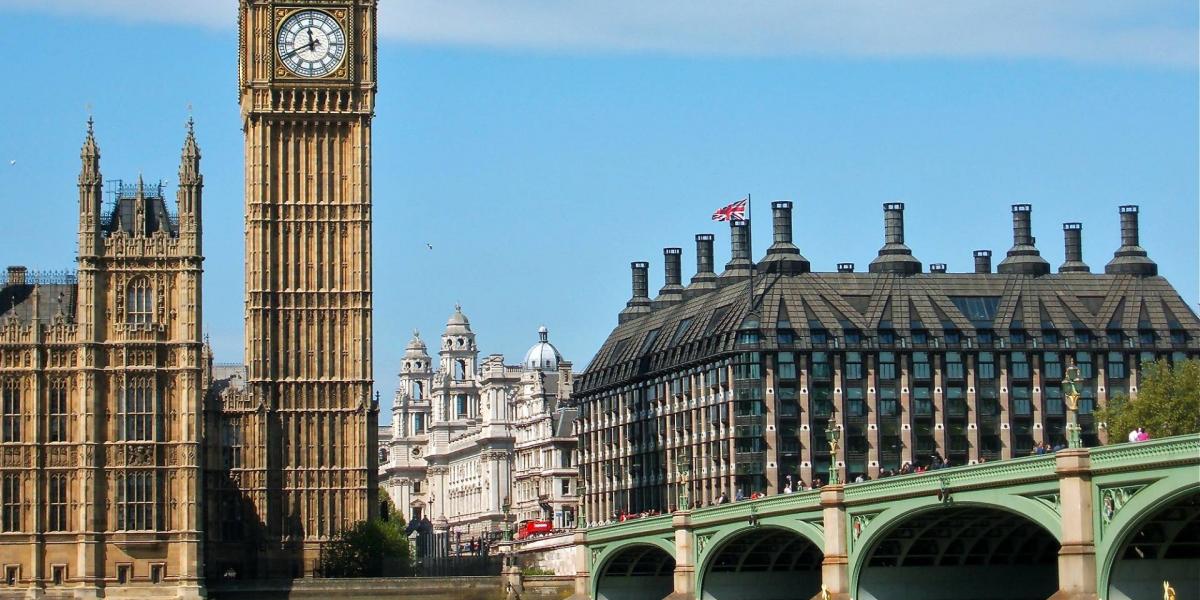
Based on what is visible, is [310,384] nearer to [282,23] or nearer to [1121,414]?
[282,23]

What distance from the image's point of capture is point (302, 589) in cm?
14000

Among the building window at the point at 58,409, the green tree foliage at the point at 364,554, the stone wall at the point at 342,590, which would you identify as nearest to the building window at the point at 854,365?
the stone wall at the point at 342,590

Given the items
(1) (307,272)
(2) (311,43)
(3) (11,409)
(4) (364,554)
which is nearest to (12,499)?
(3) (11,409)

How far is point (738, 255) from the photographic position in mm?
173125

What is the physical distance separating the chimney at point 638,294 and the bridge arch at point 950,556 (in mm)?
98552

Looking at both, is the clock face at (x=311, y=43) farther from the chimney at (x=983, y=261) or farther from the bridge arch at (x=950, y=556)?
the bridge arch at (x=950, y=556)

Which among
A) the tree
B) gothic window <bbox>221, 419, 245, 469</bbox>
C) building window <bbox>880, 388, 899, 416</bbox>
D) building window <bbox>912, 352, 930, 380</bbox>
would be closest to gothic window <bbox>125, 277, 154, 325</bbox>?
gothic window <bbox>221, 419, 245, 469</bbox>

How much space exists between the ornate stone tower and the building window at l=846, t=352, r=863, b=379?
100ft

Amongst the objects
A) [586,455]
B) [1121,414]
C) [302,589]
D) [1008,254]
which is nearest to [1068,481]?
[1121,414]

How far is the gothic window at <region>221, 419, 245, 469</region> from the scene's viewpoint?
477ft

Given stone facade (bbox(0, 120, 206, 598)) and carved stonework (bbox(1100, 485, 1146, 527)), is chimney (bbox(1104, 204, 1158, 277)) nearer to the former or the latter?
stone facade (bbox(0, 120, 206, 598))

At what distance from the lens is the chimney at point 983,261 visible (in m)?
170

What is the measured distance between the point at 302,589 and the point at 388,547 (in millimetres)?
7342

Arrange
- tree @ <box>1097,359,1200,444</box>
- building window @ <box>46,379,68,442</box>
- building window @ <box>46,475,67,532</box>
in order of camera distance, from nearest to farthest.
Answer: tree @ <box>1097,359,1200,444</box>, building window @ <box>46,475,67,532</box>, building window @ <box>46,379,68,442</box>
